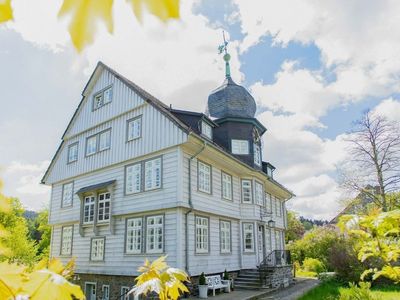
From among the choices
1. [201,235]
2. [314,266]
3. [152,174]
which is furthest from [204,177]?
[314,266]

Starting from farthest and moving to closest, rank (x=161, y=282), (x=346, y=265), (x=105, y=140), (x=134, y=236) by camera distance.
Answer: (x=346, y=265)
(x=105, y=140)
(x=134, y=236)
(x=161, y=282)

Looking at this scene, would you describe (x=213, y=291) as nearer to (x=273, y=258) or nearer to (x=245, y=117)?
(x=273, y=258)

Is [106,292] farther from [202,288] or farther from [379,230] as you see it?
[379,230]

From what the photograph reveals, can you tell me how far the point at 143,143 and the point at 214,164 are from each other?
3839mm

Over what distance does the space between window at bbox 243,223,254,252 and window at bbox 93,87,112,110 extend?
10.3 m

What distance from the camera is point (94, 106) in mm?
19203

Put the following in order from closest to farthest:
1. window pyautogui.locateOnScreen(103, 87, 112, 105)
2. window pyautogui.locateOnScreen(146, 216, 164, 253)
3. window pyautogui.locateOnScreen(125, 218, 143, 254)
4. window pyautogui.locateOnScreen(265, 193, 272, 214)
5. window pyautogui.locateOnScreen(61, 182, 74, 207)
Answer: window pyautogui.locateOnScreen(146, 216, 164, 253) < window pyautogui.locateOnScreen(125, 218, 143, 254) < window pyautogui.locateOnScreen(103, 87, 112, 105) < window pyautogui.locateOnScreen(61, 182, 74, 207) < window pyautogui.locateOnScreen(265, 193, 272, 214)

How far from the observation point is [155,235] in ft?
47.4

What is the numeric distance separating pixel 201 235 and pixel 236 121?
7888 millimetres

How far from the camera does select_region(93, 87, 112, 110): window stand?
18.3m

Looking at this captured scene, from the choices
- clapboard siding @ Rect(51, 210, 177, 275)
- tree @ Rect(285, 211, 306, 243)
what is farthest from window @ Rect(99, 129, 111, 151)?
tree @ Rect(285, 211, 306, 243)

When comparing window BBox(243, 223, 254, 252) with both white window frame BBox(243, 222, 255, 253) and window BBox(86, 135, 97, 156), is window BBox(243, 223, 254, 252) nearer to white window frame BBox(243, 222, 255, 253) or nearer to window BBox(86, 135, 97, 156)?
white window frame BBox(243, 222, 255, 253)

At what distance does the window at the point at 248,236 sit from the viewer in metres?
19.0

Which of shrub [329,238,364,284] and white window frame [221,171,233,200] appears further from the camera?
shrub [329,238,364,284]
